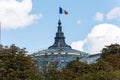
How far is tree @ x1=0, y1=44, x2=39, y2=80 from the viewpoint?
192 feet

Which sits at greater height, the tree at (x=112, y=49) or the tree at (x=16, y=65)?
the tree at (x=112, y=49)

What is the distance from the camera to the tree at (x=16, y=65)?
5841 centimetres

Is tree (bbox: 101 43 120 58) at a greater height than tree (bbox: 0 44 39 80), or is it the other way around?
tree (bbox: 101 43 120 58)

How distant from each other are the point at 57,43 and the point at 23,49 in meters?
109

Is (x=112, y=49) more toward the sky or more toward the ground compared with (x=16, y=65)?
more toward the sky

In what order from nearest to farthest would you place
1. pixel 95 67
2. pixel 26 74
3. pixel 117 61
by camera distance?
pixel 26 74, pixel 95 67, pixel 117 61

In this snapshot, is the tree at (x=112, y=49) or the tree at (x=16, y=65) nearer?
the tree at (x=16, y=65)

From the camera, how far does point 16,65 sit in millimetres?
59719

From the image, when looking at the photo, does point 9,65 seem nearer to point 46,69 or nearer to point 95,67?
point 46,69

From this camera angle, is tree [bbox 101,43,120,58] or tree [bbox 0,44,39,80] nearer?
tree [bbox 0,44,39,80]

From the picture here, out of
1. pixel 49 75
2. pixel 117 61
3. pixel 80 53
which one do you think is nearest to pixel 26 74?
pixel 49 75

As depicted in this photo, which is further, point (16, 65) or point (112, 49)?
point (112, 49)

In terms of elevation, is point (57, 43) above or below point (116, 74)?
above

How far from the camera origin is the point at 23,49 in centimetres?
6228
